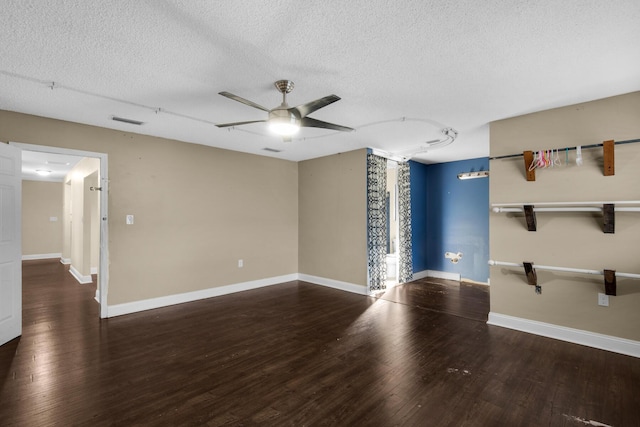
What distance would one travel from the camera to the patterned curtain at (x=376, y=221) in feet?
17.4

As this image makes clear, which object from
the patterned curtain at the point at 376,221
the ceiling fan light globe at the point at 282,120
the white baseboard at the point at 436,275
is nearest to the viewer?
the ceiling fan light globe at the point at 282,120

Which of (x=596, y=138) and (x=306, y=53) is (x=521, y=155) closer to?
(x=596, y=138)

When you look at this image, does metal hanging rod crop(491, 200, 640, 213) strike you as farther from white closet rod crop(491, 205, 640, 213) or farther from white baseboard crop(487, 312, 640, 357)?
white baseboard crop(487, 312, 640, 357)

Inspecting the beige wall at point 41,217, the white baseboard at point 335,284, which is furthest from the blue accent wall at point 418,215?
the beige wall at point 41,217

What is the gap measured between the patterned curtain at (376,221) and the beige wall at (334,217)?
90 mm

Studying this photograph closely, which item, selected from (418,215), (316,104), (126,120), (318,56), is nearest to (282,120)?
(316,104)

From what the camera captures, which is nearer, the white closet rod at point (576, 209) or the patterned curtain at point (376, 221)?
the white closet rod at point (576, 209)

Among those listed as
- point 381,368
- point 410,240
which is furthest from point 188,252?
point 410,240

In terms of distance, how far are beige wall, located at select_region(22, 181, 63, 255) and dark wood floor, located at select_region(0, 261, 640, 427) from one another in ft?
24.0

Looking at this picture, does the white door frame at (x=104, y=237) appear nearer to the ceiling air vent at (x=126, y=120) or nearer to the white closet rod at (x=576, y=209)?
the ceiling air vent at (x=126, y=120)

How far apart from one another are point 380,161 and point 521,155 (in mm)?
2401

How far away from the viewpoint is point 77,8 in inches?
71.4

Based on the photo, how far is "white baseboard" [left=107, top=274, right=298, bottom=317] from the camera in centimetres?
420

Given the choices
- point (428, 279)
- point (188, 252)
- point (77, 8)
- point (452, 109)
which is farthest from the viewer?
point (428, 279)
